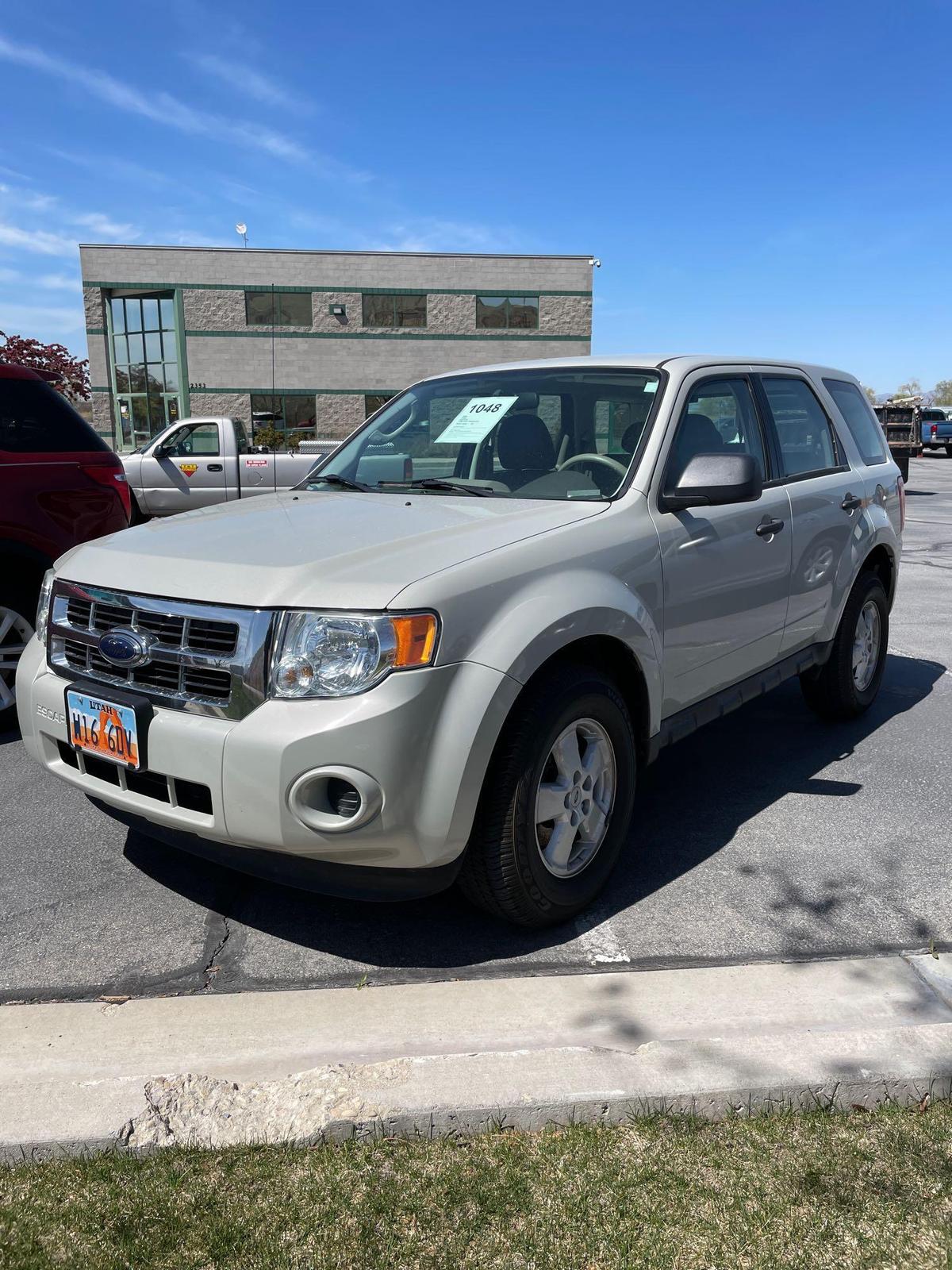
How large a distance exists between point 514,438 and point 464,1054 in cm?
232

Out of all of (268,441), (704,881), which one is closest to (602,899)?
(704,881)

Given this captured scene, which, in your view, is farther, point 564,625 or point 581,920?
point 581,920

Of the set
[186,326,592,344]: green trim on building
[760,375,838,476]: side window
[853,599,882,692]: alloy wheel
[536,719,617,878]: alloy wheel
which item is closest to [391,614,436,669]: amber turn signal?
[536,719,617,878]: alloy wheel

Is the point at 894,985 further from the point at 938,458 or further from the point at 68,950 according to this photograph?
the point at 938,458

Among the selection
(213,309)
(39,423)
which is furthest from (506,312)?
(39,423)

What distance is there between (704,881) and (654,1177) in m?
1.54

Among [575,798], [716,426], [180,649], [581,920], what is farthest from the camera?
[716,426]

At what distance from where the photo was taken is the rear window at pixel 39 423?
16.8 feet

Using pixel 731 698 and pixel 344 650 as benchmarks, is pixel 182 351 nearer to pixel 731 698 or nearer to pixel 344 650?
pixel 731 698

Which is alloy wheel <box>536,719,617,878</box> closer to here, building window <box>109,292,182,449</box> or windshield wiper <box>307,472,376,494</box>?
windshield wiper <box>307,472,376,494</box>

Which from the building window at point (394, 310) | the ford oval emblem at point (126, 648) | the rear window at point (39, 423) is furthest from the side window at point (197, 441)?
the building window at point (394, 310)

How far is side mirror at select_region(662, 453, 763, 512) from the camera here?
136 inches

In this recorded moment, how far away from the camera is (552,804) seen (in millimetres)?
3047

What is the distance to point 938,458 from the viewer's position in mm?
42906
